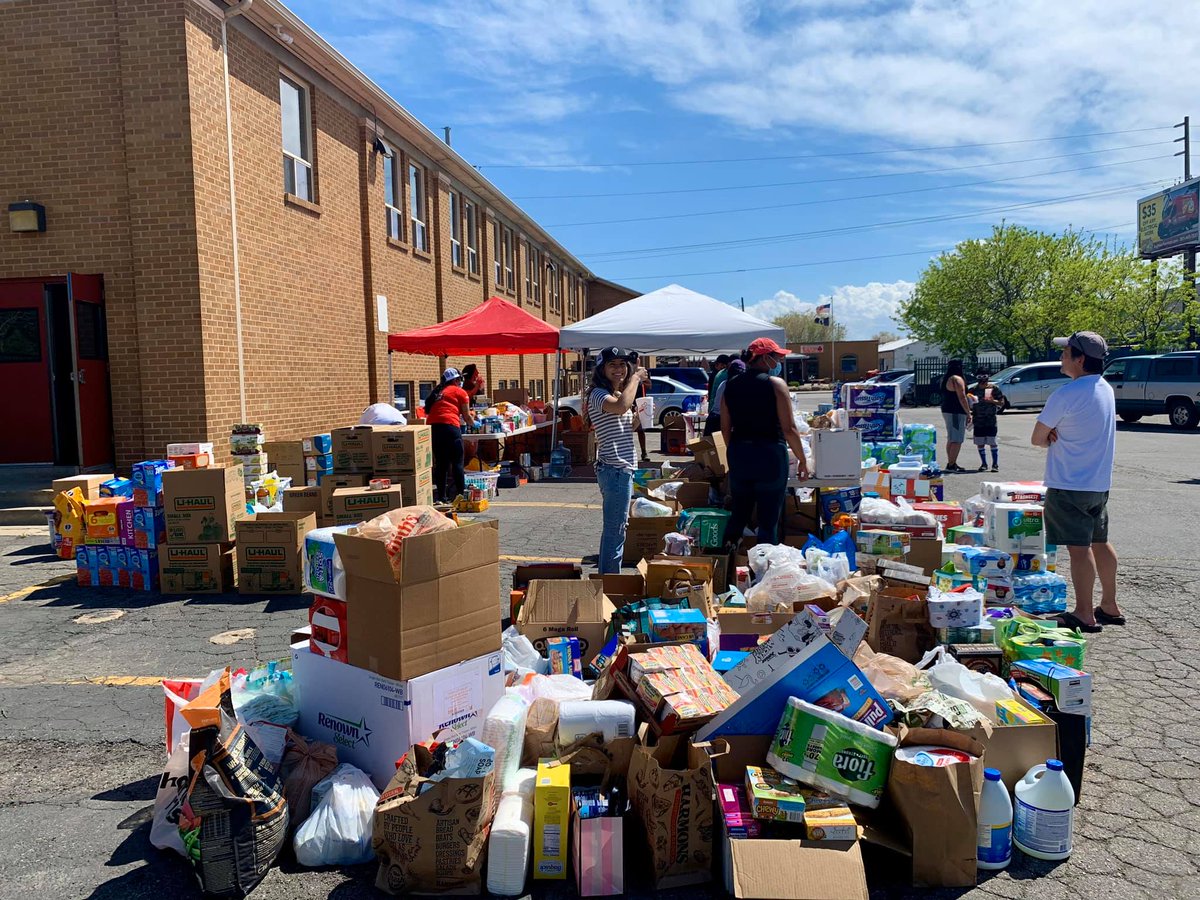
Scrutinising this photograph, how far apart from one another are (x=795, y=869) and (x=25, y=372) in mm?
11305

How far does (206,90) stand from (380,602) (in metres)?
9.23

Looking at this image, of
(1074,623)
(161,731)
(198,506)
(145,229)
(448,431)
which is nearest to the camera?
(161,731)

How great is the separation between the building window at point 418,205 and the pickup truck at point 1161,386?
1801 cm

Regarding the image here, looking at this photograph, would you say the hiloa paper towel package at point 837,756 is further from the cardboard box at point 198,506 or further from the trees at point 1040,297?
the trees at point 1040,297

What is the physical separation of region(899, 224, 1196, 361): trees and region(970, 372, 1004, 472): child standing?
27.4 meters

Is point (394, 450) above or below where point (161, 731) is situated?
above

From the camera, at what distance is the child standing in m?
13.5

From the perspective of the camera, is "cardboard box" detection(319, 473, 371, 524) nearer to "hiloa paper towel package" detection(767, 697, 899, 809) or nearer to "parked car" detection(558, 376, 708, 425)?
"hiloa paper towel package" detection(767, 697, 899, 809)

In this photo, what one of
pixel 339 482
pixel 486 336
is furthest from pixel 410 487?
pixel 486 336

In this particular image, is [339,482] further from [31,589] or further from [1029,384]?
[1029,384]

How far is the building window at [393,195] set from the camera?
16.5m

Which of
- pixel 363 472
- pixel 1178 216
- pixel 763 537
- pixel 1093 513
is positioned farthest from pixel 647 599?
pixel 1178 216

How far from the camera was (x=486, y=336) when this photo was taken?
1316 centimetres

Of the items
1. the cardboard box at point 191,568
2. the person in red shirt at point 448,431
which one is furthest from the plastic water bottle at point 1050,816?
the person in red shirt at point 448,431
